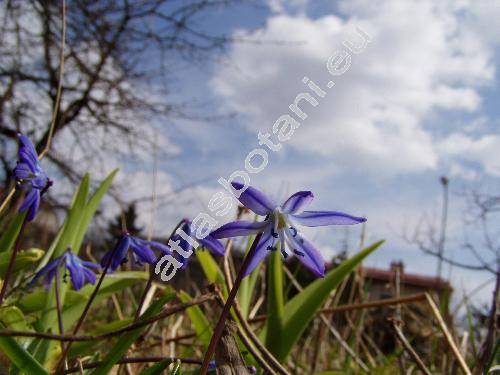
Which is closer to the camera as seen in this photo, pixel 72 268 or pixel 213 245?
pixel 213 245

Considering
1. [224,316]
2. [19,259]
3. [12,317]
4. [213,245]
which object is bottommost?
[12,317]

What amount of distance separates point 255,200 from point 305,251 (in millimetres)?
172

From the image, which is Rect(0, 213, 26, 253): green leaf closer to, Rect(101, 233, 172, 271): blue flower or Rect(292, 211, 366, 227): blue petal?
Rect(101, 233, 172, 271): blue flower

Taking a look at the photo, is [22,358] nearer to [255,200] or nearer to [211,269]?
[255,200]

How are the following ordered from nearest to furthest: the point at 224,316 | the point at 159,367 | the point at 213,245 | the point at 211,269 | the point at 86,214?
the point at 224,316 → the point at 159,367 → the point at 213,245 → the point at 211,269 → the point at 86,214

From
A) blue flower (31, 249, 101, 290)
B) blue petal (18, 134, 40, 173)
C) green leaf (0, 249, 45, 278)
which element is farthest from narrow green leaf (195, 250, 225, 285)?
blue petal (18, 134, 40, 173)

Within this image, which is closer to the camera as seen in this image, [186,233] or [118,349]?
[118,349]

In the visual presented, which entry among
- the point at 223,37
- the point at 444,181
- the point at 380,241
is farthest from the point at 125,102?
the point at 380,241

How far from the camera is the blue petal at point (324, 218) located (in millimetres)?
849

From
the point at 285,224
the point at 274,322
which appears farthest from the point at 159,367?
the point at 274,322

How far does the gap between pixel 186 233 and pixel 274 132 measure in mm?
318

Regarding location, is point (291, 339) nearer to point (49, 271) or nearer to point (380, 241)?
point (380, 241)

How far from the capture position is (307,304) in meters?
1.77

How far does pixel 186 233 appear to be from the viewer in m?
1.26
